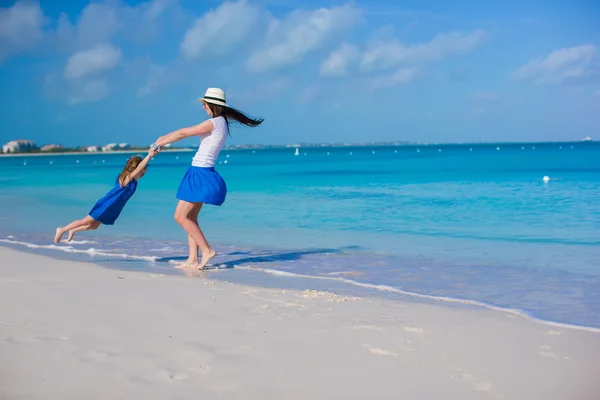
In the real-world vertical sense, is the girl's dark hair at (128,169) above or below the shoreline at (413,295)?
above

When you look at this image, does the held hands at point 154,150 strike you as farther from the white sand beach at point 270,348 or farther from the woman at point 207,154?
the white sand beach at point 270,348

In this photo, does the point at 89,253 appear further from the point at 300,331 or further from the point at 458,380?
the point at 458,380

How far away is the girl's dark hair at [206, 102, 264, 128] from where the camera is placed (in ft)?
24.8

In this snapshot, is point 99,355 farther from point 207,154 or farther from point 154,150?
point 154,150

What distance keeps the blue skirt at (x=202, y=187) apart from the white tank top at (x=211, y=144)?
0.26ft

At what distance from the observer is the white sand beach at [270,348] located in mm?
3688

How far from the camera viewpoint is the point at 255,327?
490 centimetres

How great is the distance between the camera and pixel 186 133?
24.2 feet

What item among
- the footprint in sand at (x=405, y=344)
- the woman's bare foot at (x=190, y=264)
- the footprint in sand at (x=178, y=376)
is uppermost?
the woman's bare foot at (x=190, y=264)

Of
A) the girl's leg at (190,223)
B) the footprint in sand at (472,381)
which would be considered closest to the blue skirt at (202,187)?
the girl's leg at (190,223)

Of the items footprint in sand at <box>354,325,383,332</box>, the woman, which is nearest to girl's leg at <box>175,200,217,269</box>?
the woman

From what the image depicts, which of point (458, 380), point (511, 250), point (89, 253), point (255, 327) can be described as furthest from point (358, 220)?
point (458, 380)

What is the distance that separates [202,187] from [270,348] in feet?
11.2

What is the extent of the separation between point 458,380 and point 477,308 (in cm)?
218
